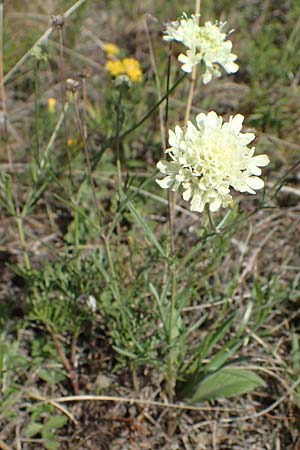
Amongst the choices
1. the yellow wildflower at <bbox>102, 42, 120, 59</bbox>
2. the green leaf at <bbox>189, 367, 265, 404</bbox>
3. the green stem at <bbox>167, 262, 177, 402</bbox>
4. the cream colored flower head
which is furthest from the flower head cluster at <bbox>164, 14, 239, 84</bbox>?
the yellow wildflower at <bbox>102, 42, 120, 59</bbox>

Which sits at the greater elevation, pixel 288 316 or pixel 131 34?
pixel 131 34

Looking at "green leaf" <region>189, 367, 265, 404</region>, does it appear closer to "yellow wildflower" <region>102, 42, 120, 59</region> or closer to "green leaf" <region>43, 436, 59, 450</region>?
"green leaf" <region>43, 436, 59, 450</region>

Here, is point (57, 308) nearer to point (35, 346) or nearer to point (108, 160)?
point (35, 346)

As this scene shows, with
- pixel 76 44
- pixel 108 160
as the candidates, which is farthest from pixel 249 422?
pixel 76 44

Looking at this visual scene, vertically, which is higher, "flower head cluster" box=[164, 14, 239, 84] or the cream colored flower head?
"flower head cluster" box=[164, 14, 239, 84]

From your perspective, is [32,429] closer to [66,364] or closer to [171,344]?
[66,364]

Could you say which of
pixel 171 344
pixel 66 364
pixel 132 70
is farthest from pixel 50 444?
pixel 132 70

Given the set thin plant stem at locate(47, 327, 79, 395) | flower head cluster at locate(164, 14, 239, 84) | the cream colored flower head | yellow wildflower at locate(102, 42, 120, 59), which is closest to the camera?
the cream colored flower head
